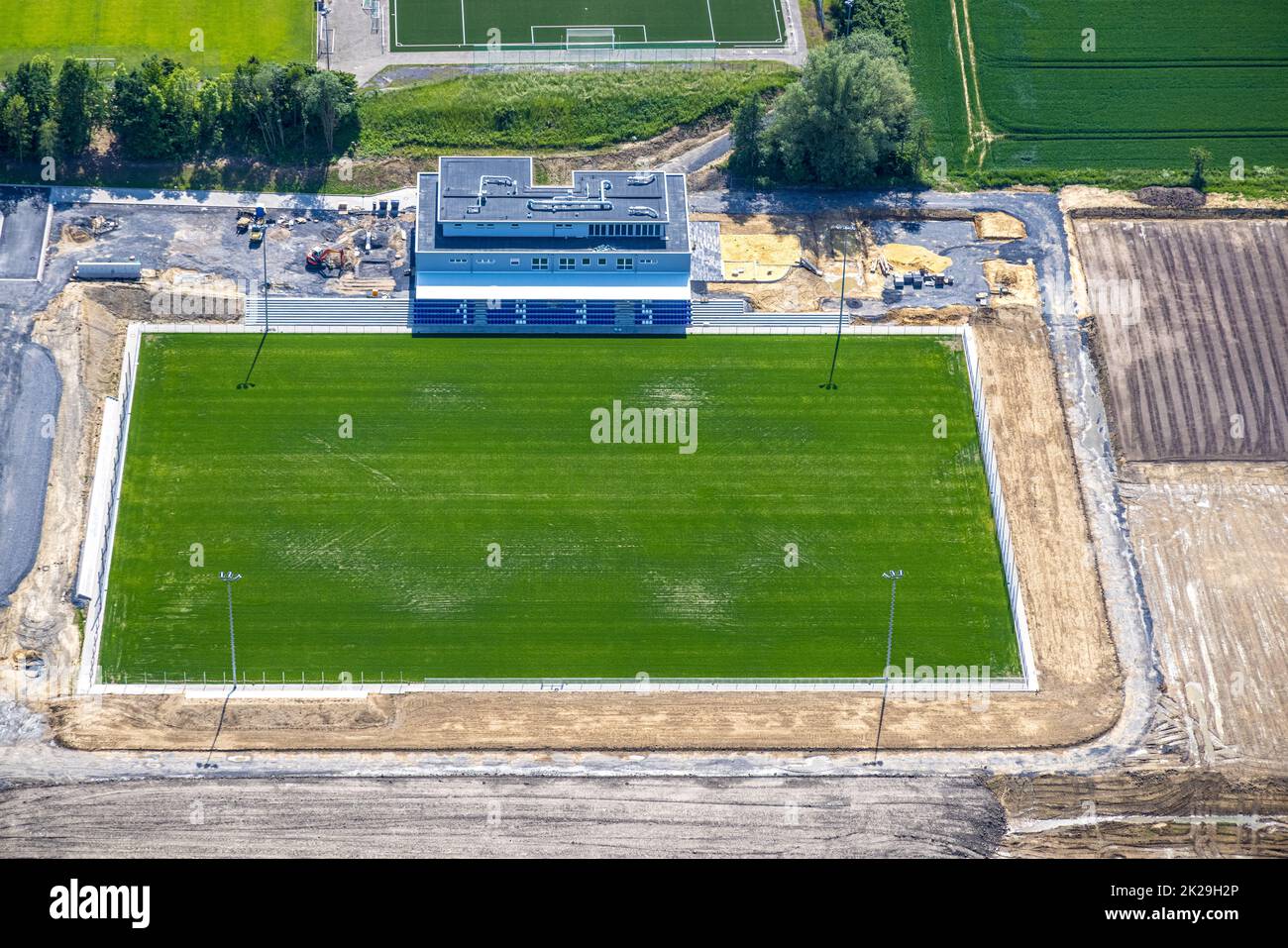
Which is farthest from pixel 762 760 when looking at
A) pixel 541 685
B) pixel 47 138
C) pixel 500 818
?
pixel 47 138

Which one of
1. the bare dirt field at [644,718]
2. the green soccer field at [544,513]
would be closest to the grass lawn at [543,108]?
the green soccer field at [544,513]

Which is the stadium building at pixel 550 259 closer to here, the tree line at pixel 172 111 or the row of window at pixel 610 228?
the row of window at pixel 610 228

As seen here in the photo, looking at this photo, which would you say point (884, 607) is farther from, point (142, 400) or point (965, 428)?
point (142, 400)

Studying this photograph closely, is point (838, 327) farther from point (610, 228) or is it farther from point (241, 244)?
point (241, 244)

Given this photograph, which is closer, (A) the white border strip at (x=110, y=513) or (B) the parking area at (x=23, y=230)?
(A) the white border strip at (x=110, y=513)

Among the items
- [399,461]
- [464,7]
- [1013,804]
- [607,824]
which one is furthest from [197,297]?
[1013,804]

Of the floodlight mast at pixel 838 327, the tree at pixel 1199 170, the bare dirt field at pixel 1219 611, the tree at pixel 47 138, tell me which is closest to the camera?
the bare dirt field at pixel 1219 611

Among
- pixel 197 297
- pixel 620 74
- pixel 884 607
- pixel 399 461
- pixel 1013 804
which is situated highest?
pixel 620 74
